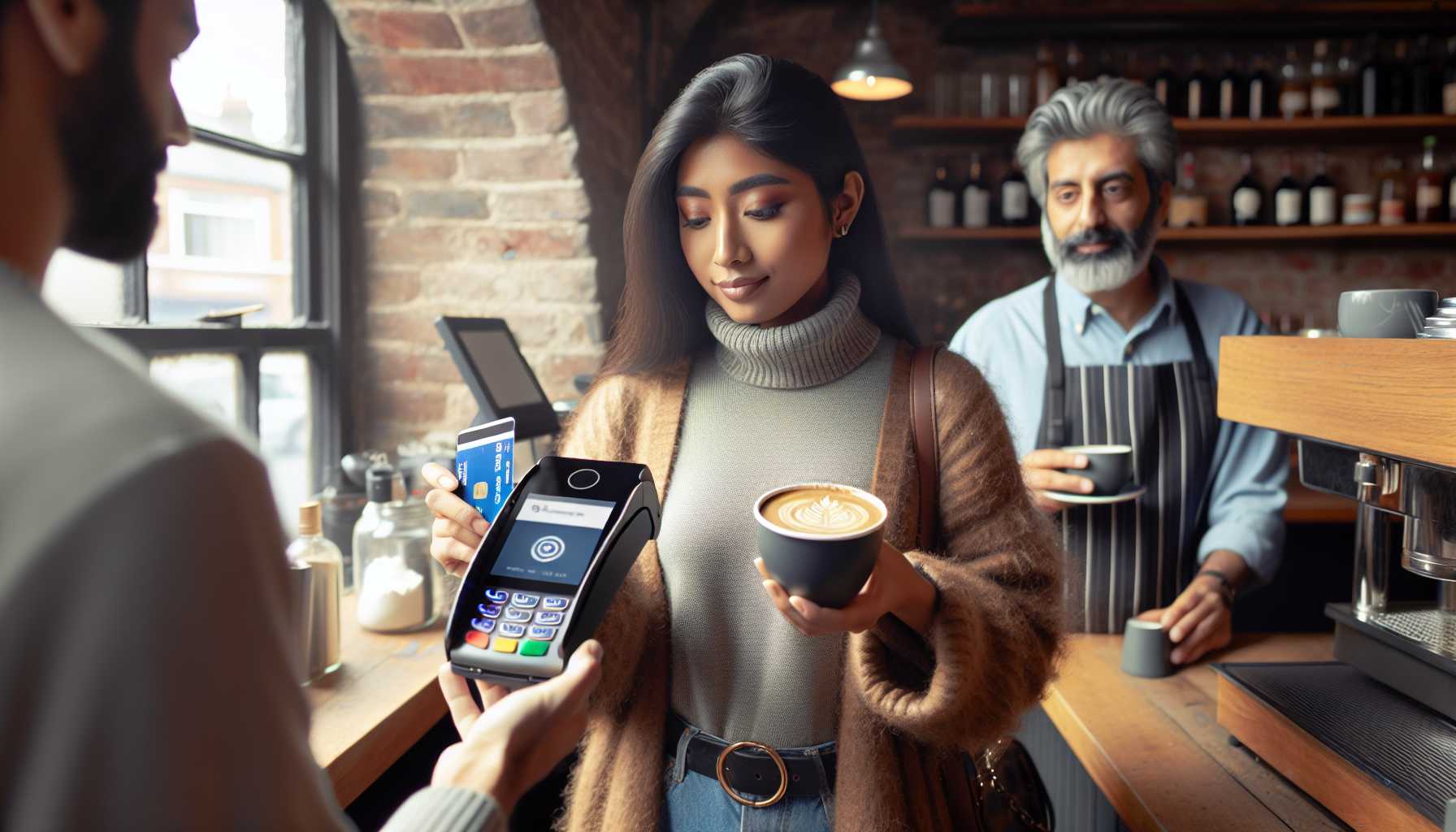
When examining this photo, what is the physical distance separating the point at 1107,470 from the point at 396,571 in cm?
108

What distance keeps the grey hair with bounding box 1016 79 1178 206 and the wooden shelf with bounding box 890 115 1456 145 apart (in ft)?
6.01

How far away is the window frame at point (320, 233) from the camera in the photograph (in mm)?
1911

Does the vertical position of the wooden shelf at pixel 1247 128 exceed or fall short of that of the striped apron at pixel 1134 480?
it exceeds it

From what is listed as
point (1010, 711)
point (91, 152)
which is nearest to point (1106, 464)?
point (1010, 711)

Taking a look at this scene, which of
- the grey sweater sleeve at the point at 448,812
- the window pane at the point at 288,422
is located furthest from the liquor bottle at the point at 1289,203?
the grey sweater sleeve at the point at 448,812

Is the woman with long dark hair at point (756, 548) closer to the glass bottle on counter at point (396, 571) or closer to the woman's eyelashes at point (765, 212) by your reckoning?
the woman's eyelashes at point (765, 212)

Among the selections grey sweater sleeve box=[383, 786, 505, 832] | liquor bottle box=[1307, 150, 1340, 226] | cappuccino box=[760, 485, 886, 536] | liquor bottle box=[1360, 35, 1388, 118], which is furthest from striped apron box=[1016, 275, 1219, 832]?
liquor bottle box=[1360, 35, 1388, 118]

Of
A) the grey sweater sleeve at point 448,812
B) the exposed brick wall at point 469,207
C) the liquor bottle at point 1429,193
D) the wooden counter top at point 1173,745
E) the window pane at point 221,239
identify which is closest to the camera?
the grey sweater sleeve at point 448,812

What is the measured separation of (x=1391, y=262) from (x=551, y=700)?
14.6 feet

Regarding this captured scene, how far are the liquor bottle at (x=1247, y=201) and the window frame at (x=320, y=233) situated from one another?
11.0 feet

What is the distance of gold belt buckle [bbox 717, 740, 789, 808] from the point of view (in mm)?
883

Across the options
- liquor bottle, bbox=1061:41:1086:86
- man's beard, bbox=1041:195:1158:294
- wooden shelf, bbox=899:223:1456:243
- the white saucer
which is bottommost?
the white saucer

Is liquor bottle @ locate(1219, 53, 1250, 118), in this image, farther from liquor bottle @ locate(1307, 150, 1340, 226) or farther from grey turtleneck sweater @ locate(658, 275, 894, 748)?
grey turtleneck sweater @ locate(658, 275, 894, 748)

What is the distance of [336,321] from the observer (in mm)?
2059
